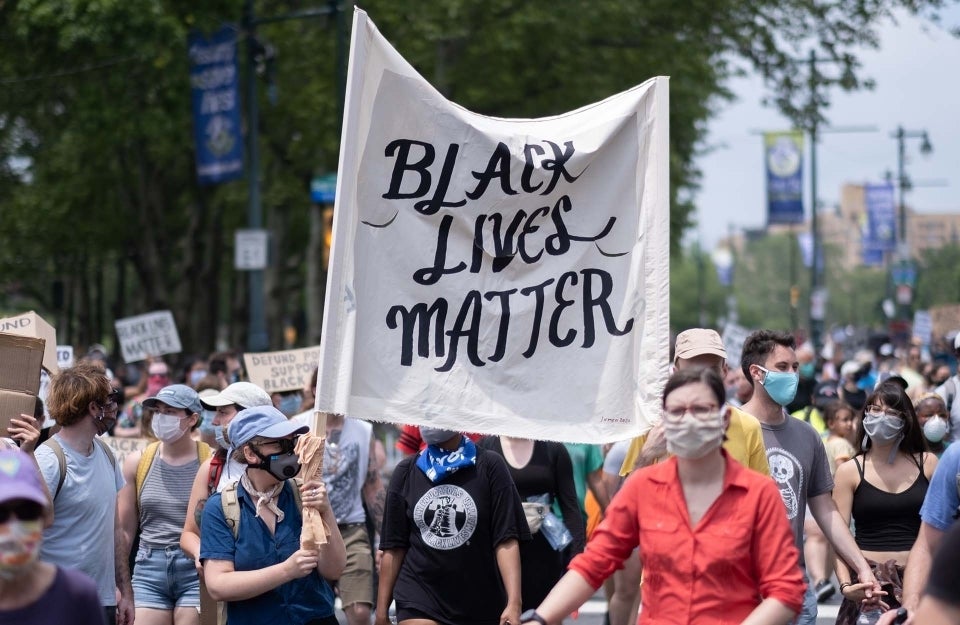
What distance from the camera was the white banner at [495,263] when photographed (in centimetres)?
630

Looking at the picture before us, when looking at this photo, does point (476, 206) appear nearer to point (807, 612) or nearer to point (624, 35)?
point (807, 612)

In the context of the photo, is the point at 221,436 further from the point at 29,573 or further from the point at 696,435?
the point at 696,435

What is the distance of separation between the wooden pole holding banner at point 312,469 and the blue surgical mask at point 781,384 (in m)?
1.87

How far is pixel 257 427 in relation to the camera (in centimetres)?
623

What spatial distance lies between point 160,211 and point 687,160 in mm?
10721

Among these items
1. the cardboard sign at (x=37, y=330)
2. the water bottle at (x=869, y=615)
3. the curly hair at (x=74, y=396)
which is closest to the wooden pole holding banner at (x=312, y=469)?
the curly hair at (x=74, y=396)

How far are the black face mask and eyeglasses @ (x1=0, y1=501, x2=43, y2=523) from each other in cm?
204

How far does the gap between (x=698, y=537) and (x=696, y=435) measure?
29 cm

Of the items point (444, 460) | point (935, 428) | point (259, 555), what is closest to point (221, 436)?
point (444, 460)

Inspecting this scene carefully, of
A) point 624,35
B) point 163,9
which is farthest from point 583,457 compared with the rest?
point 624,35

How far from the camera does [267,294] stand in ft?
107

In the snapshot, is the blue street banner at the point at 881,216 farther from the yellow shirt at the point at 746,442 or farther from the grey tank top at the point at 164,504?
the yellow shirt at the point at 746,442

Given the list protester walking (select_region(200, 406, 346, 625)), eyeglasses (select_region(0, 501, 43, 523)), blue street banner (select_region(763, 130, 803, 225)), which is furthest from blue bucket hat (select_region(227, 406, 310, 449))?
blue street banner (select_region(763, 130, 803, 225))

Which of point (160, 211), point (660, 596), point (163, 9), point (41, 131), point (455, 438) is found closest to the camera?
point (660, 596)
